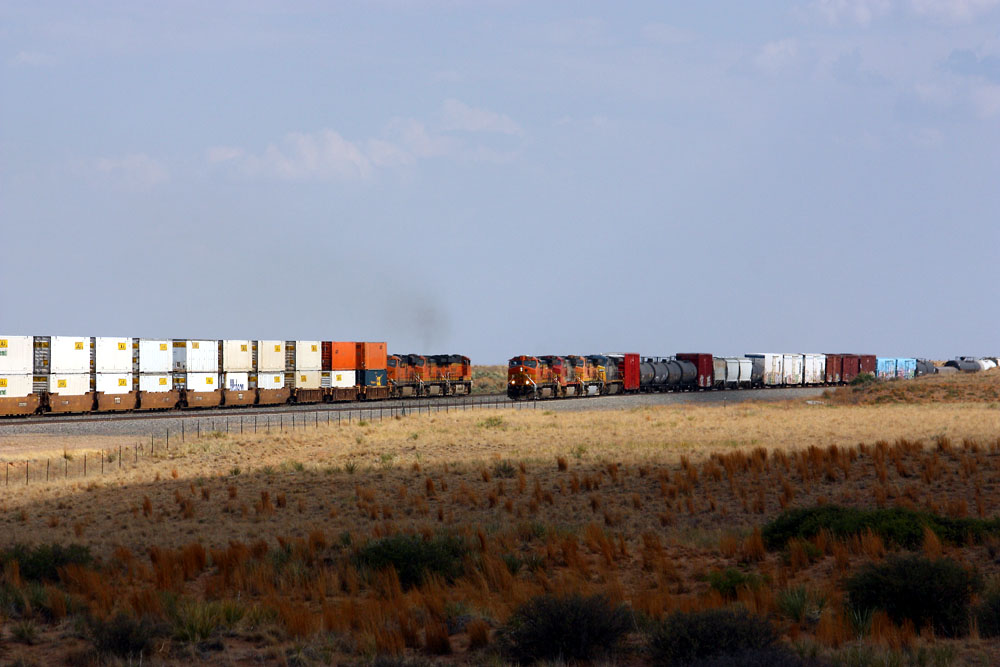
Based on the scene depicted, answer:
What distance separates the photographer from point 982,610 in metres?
11.3

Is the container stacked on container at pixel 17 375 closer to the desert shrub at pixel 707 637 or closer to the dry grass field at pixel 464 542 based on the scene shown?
the dry grass field at pixel 464 542

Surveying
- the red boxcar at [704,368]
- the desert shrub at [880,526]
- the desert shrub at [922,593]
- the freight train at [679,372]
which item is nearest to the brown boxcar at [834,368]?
the freight train at [679,372]

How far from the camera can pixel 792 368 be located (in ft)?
322

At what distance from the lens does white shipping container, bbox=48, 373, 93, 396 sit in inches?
2174

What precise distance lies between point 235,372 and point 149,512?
4313 centimetres

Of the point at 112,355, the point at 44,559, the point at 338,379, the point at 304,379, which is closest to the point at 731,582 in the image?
the point at 44,559

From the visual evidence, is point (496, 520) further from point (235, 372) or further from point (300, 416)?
point (235, 372)

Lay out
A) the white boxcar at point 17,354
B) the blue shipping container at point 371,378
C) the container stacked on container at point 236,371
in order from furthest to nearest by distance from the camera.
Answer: the blue shipping container at point 371,378 → the container stacked on container at point 236,371 → the white boxcar at point 17,354

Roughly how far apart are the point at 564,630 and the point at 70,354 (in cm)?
5255

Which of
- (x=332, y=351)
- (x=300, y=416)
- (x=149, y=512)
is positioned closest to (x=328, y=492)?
Result: (x=149, y=512)

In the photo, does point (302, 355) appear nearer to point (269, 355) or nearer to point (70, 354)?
point (269, 355)

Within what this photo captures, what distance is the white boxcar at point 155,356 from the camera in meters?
60.5

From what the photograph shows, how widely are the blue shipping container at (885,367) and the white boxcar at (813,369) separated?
8605 mm

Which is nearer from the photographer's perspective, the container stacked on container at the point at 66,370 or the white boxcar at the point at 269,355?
the container stacked on container at the point at 66,370
